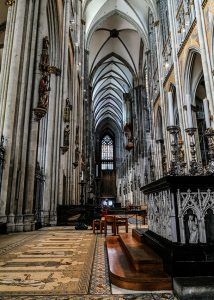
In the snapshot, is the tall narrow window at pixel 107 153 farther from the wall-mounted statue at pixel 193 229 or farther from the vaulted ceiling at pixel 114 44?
the wall-mounted statue at pixel 193 229

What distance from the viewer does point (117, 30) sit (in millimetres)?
24547

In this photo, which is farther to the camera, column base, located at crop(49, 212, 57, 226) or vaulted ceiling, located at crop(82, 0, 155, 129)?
vaulted ceiling, located at crop(82, 0, 155, 129)

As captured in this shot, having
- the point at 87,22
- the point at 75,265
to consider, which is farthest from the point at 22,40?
the point at 87,22

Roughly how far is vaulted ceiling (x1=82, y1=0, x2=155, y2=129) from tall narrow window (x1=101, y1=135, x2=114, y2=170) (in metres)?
6.71

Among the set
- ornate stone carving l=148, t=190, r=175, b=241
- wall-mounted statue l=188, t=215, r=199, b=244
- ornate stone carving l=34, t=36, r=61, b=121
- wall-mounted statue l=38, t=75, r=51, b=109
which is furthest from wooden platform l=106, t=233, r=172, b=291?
wall-mounted statue l=38, t=75, r=51, b=109

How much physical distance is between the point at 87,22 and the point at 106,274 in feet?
74.3

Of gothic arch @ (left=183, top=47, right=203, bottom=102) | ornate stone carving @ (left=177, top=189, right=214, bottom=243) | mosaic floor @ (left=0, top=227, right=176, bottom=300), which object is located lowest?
mosaic floor @ (left=0, top=227, right=176, bottom=300)

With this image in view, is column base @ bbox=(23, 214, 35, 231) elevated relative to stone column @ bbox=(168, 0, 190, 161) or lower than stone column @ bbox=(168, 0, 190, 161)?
lower

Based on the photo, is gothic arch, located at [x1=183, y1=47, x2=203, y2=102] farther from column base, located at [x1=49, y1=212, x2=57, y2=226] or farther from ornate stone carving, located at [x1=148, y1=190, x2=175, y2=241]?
ornate stone carving, located at [x1=148, y1=190, x2=175, y2=241]

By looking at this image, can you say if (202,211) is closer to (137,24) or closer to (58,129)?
(58,129)

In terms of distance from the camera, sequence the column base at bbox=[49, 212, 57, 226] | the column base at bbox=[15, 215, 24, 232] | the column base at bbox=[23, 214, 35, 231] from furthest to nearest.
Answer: the column base at bbox=[49, 212, 57, 226], the column base at bbox=[23, 214, 35, 231], the column base at bbox=[15, 215, 24, 232]

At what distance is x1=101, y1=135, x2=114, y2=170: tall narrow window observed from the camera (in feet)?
142

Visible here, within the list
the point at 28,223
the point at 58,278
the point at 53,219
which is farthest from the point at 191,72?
the point at 58,278

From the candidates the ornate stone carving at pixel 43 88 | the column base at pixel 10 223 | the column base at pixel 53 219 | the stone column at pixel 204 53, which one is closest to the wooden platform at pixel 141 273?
the column base at pixel 10 223
